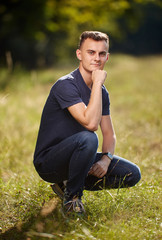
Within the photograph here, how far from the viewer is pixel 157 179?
3254mm

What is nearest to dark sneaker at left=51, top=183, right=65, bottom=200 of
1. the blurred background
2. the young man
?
the young man

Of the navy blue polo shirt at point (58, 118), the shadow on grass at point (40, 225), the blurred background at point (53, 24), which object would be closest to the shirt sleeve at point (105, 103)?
the navy blue polo shirt at point (58, 118)

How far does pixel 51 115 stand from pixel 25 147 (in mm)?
2015

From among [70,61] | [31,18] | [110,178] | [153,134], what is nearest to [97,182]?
[110,178]

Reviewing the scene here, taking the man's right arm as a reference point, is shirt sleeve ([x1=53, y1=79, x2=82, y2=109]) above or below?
above

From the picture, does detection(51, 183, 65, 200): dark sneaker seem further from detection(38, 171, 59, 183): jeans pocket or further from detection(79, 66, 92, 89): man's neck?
detection(79, 66, 92, 89): man's neck

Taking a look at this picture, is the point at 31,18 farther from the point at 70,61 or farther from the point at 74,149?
the point at 74,149

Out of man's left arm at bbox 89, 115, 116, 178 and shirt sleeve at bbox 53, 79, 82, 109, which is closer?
shirt sleeve at bbox 53, 79, 82, 109

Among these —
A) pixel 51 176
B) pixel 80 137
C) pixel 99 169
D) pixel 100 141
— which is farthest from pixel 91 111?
pixel 100 141

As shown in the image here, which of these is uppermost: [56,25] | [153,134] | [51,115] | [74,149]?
[56,25]

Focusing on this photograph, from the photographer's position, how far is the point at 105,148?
9.77 ft

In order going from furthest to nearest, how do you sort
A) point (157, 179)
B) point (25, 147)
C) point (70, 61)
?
point (70, 61), point (25, 147), point (157, 179)

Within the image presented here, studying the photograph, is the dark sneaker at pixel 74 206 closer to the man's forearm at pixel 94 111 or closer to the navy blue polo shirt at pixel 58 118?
the navy blue polo shirt at pixel 58 118

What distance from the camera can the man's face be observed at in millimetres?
2730
